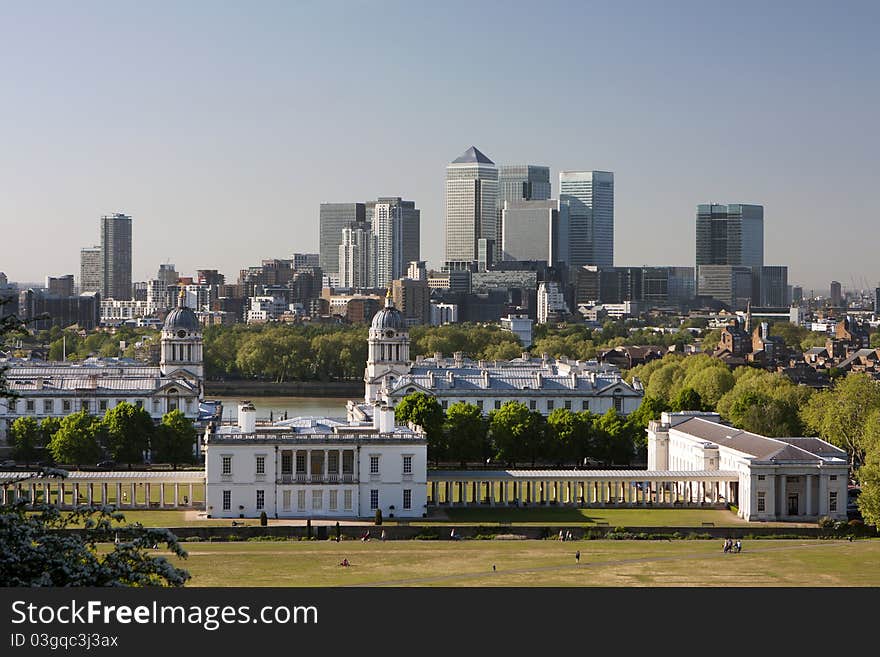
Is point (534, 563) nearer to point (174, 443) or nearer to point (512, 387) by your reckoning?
point (174, 443)

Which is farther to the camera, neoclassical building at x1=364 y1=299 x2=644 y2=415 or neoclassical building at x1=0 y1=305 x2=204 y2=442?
neoclassical building at x1=364 y1=299 x2=644 y2=415

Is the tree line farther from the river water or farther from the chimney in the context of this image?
the river water

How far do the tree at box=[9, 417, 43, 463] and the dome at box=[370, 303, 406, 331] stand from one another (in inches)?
1092

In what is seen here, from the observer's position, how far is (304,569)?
49.2 meters

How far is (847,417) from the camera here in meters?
80.6

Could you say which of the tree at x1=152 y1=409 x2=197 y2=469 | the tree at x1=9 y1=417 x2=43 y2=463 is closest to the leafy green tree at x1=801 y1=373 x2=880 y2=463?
the tree at x1=152 y1=409 x2=197 y2=469

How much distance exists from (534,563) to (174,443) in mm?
33440

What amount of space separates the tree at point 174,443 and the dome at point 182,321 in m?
21.3

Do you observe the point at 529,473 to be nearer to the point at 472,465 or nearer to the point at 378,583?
the point at 472,465

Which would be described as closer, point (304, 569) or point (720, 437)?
point (304, 569)

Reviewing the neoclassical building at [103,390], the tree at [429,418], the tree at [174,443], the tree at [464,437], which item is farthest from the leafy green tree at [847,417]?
the neoclassical building at [103,390]

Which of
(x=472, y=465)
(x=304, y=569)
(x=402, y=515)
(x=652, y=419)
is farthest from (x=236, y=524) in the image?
(x=652, y=419)

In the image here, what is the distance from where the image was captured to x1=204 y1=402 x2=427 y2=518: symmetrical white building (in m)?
64.0

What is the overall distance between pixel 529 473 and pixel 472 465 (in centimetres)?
1161
